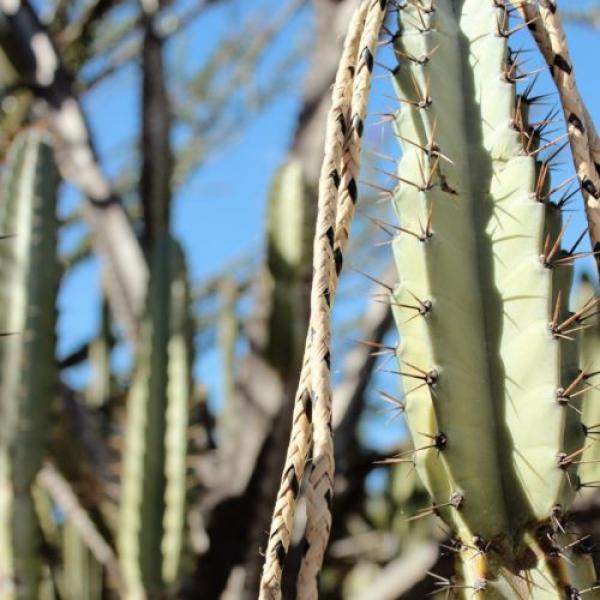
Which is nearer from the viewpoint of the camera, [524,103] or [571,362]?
[571,362]

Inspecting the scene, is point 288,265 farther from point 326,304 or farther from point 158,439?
point 326,304

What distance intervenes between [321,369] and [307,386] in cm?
2

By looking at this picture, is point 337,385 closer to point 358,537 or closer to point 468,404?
point 358,537

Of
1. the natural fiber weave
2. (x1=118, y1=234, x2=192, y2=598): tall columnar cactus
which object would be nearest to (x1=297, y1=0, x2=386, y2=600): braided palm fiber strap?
the natural fiber weave

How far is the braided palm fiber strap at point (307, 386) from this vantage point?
843 mm

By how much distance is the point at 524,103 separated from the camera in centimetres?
115

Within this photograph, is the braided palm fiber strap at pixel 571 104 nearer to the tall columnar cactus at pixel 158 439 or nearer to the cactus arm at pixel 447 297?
the cactus arm at pixel 447 297

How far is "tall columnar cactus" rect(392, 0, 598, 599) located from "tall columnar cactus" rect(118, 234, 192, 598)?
3.69ft

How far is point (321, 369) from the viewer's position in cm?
89

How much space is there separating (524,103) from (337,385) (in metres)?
1.67

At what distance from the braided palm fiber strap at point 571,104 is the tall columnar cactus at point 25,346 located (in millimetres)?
1102

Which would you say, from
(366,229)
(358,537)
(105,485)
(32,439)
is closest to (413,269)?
(32,439)

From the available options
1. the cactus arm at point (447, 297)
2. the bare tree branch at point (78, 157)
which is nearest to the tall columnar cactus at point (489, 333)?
the cactus arm at point (447, 297)

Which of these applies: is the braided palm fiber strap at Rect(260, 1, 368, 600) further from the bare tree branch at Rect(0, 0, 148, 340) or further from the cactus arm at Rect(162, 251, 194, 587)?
the bare tree branch at Rect(0, 0, 148, 340)
